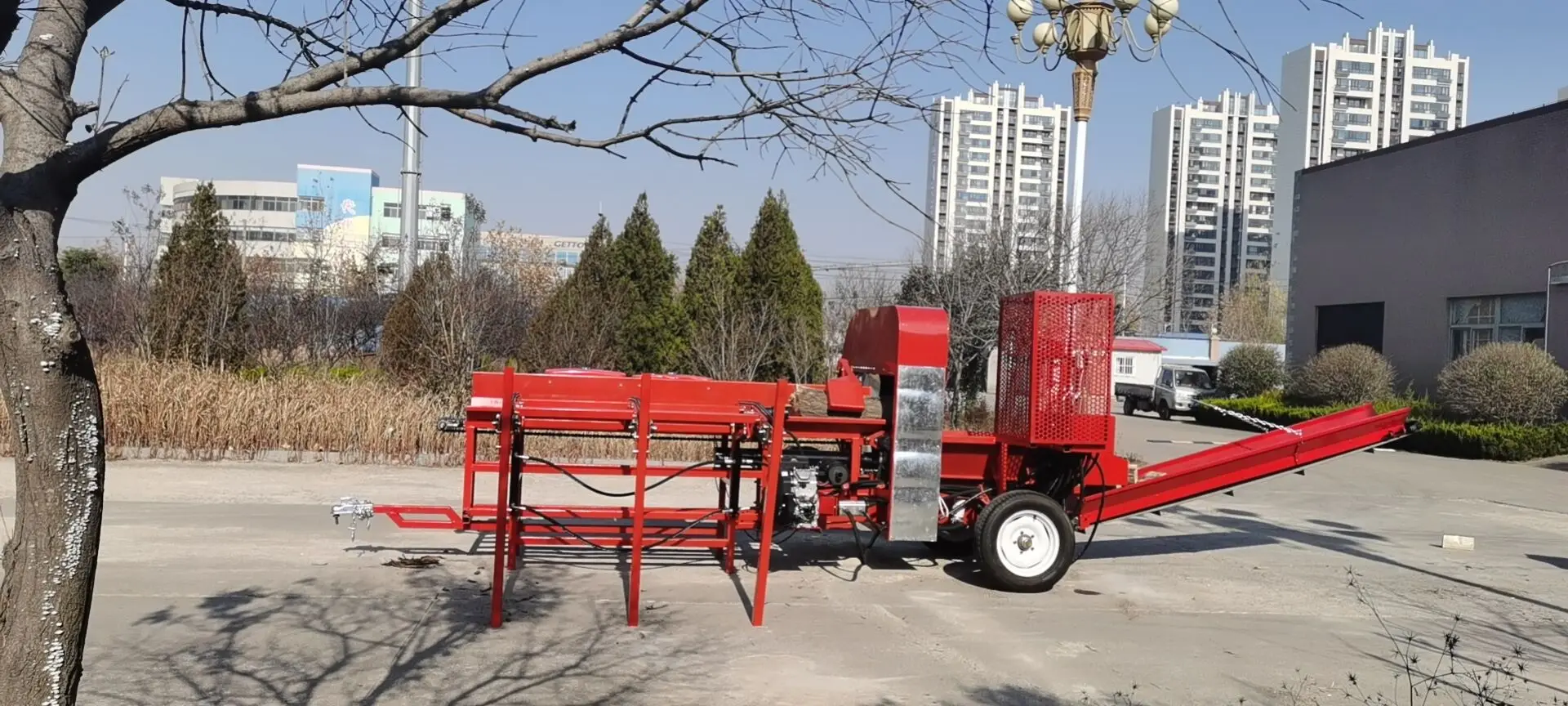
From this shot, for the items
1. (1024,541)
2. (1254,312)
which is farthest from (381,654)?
(1254,312)

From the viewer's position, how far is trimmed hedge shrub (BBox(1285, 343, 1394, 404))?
1272 inches

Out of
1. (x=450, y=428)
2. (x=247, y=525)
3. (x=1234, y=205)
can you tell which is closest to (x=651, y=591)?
(x=450, y=428)

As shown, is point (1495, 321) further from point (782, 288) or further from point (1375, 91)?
point (1375, 91)

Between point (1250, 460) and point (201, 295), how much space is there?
18.7 metres

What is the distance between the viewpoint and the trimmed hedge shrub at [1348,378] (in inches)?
1272

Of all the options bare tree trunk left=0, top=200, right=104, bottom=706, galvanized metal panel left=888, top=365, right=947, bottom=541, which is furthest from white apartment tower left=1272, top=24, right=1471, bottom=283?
bare tree trunk left=0, top=200, right=104, bottom=706

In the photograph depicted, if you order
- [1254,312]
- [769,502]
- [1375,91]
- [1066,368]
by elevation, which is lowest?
[769,502]

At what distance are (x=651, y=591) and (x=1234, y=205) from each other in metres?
155

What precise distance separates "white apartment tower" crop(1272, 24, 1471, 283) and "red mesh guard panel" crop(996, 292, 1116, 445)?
132 metres

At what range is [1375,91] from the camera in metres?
136

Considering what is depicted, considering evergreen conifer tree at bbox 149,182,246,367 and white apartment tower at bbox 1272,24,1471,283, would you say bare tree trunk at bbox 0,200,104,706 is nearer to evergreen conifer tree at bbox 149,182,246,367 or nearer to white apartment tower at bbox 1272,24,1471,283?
evergreen conifer tree at bbox 149,182,246,367

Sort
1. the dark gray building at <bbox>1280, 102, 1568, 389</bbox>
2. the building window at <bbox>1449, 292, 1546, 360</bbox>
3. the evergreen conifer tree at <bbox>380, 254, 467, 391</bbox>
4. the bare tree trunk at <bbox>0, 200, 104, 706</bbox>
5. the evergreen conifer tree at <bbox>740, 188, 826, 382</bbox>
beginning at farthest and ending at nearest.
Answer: the building window at <bbox>1449, 292, 1546, 360</bbox>
the dark gray building at <bbox>1280, 102, 1568, 389</bbox>
the evergreen conifer tree at <bbox>740, 188, 826, 382</bbox>
the evergreen conifer tree at <bbox>380, 254, 467, 391</bbox>
the bare tree trunk at <bbox>0, 200, 104, 706</bbox>

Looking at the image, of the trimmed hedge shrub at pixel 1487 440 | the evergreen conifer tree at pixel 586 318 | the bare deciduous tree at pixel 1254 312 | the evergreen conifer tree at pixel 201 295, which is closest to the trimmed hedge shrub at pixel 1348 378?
the trimmed hedge shrub at pixel 1487 440

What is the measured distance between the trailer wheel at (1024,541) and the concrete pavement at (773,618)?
0.17 metres
